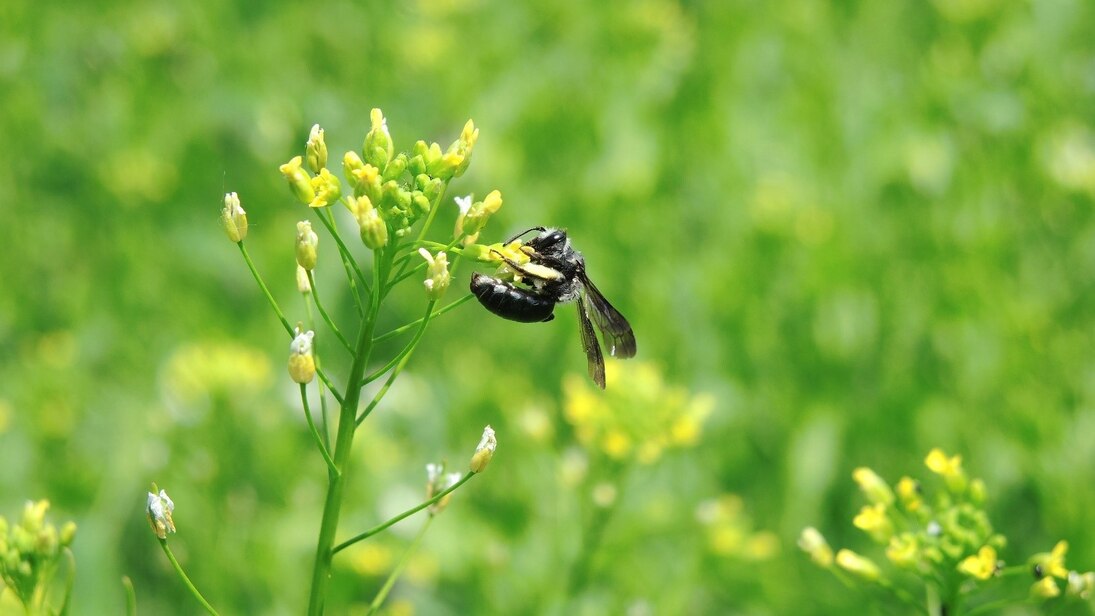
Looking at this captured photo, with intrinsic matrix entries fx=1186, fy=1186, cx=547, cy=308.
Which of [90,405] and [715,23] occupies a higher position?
[715,23]

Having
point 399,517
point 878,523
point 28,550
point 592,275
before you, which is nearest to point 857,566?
point 878,523

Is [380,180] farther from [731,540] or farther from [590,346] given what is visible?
[731,540]

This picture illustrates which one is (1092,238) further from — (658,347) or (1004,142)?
(658,347)

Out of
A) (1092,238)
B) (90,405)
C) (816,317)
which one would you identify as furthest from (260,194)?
(1092,238)

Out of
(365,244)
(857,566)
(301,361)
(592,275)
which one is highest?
Result: (592,275)

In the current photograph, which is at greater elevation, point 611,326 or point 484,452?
point 611,326
